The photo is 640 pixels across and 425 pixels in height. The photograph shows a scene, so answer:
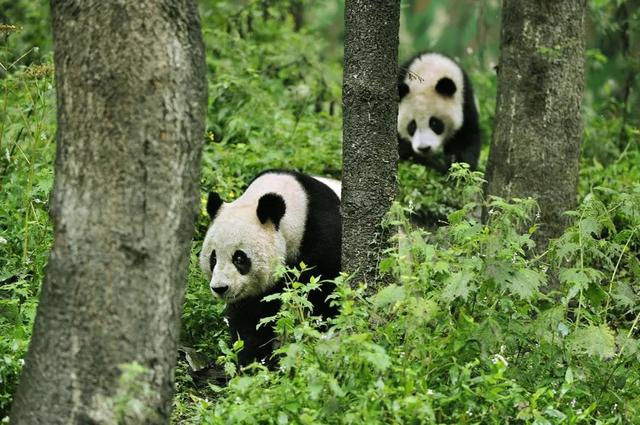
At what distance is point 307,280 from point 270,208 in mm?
591

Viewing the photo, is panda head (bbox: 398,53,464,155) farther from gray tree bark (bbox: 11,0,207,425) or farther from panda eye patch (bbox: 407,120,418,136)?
gray tree bark (bbox: 11,0,207,425)

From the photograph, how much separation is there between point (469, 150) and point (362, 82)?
4.66 metres

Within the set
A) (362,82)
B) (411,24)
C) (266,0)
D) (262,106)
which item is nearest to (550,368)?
(362,82)

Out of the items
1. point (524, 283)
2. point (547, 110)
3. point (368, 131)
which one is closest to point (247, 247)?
point (368, 131)

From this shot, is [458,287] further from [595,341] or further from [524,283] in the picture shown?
[595,341]

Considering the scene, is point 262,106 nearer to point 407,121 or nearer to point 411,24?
point 407,121

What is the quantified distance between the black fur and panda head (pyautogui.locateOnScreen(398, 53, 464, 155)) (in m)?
3.73

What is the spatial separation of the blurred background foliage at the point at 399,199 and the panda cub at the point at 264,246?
35 centimetres

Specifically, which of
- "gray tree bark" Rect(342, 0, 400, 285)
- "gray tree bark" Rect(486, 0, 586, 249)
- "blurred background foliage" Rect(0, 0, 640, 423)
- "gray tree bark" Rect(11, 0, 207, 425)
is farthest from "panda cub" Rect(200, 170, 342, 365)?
"gray tree bark" Rect(11, 0, 207, 425)

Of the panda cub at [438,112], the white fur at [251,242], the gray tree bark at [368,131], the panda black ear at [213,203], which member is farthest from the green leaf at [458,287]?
the panda cub at [438,112]

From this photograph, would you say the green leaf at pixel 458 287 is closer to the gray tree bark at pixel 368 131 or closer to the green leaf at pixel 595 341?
the green leaf at pixel 595 341

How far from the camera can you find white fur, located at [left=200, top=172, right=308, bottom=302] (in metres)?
6.24

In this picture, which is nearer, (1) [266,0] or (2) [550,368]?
(2) [550,368]

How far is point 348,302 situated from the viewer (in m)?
4.37
